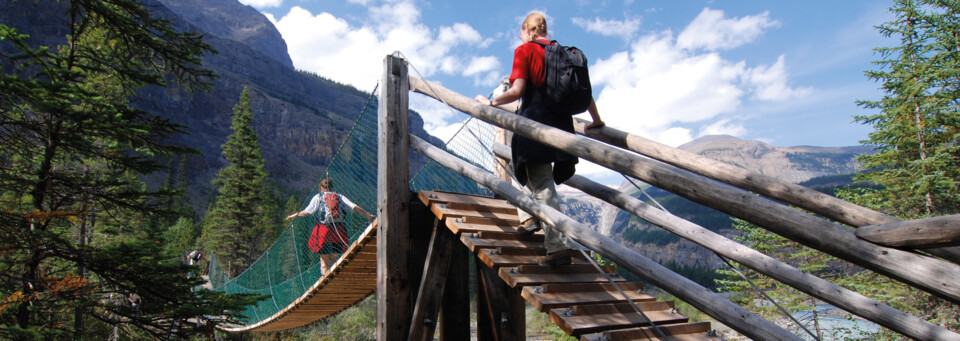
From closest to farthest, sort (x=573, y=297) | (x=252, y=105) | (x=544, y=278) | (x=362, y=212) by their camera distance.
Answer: (x=573, y=297), (x=544, y=278), (x=362, y=212), (x=252, y=105)

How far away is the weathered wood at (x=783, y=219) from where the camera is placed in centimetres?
101

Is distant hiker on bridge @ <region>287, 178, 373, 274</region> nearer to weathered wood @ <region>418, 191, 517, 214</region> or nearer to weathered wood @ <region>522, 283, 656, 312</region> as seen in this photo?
weathered wood @ <region>418, 191, 517, 214</region>

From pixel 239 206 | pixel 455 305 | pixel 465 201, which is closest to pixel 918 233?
pixel 465 201

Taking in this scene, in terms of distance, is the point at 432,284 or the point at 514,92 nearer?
the point at 514,92

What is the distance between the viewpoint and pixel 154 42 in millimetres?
5820

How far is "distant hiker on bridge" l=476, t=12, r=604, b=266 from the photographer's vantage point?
235 centimetres

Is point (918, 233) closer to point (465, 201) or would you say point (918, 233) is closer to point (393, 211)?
point (465, 201)

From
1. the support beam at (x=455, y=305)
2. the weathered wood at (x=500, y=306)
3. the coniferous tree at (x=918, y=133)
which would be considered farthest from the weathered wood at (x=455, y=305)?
the coniferous tree at (x=918, y=133)

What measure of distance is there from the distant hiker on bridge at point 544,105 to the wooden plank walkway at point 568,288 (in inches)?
5.2

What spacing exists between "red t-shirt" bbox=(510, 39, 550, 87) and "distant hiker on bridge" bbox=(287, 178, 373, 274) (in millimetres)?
2953

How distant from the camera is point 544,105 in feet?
7.97

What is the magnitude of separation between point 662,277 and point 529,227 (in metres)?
1.02

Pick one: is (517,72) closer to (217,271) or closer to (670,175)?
(670,175)

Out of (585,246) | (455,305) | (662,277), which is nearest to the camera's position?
(662,277)
